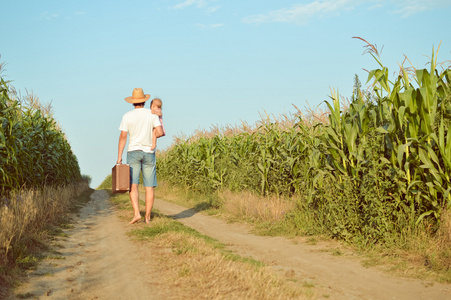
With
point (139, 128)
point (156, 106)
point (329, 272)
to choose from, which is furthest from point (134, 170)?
point (329, 272)

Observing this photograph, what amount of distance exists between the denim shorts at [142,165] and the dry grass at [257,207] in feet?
9.54

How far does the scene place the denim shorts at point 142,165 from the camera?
8523 mm

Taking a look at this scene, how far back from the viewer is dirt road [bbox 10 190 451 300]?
426cm

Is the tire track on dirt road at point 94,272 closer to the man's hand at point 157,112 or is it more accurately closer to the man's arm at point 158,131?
the man's arm at point 158,131

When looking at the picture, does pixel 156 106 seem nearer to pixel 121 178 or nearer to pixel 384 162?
pixel 121 178

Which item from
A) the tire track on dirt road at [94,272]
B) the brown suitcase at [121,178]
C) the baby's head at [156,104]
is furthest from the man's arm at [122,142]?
the tire track on dirt road at [94,272]

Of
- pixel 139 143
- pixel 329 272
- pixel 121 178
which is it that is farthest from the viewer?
pixel 139 143

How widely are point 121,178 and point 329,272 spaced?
462 centimetres

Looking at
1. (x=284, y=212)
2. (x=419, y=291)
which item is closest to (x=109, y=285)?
(x=419, y=291)

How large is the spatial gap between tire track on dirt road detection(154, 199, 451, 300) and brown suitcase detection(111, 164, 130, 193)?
2.17 meters

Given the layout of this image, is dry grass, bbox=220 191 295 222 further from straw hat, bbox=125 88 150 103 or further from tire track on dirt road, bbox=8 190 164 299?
straw hat, bbox=125 88 150 103

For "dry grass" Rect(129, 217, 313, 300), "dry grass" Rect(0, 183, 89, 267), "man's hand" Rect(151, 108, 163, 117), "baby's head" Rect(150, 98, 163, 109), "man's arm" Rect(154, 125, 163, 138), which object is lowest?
"dry grass" Rect(129, 217, 313, 300)

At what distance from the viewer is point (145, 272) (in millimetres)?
4953

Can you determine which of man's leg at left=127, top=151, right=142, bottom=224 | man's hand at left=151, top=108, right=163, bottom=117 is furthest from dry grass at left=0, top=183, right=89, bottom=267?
man's hand at left=151, top=108, right=163, bottom=117
